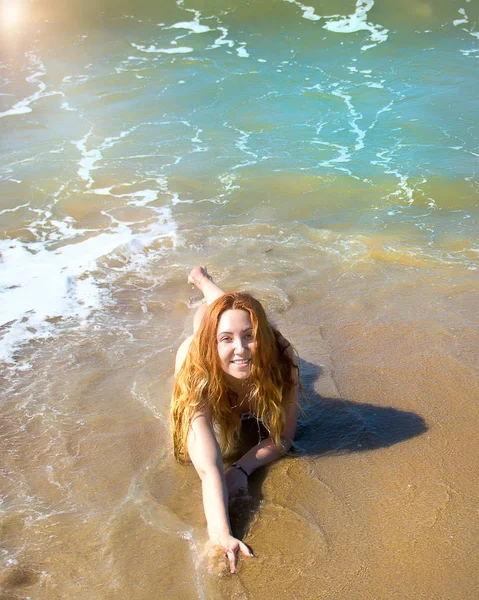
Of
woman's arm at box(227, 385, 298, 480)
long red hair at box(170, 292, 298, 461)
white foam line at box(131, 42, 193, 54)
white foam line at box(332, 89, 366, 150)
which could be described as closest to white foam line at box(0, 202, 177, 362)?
long red hair at box(170, 292, 298, 461)

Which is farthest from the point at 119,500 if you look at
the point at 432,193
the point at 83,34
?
the point at 83,34

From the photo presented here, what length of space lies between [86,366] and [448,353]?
7.71ft

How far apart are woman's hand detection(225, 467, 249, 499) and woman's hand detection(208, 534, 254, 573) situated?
36 cm

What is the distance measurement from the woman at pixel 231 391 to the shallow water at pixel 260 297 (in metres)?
0.15

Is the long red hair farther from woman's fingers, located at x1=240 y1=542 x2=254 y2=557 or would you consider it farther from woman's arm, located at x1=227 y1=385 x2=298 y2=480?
woman's fingers, located at x1=240 y1=542 x2=254 y2=557

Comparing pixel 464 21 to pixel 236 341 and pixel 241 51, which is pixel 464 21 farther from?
pixel 236 341

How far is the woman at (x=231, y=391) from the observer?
3.37 meters

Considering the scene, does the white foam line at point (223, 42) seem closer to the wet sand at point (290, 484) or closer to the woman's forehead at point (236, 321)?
the wet sand at point (290, 484)

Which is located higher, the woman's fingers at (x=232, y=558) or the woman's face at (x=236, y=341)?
the woman's face at (x=236, y=341)

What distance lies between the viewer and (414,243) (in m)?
6.67

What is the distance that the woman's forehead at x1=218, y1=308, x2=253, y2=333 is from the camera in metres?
3.37

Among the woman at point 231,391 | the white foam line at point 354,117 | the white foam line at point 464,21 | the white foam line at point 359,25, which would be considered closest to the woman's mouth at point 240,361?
the woman at point 231,391

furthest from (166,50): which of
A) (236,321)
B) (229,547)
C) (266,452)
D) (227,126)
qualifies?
(229,547)

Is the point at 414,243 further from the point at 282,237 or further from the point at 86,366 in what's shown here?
Answer: the point at 86,366
